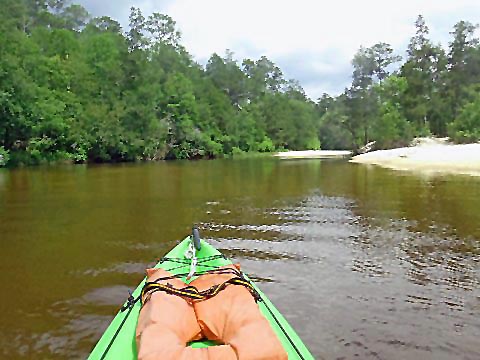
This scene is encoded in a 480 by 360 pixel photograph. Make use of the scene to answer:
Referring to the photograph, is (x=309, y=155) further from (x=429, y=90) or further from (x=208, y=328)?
(x=208, y=328)

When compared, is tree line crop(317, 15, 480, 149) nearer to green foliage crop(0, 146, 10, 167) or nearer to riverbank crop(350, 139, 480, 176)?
riverbank crop(350, 139, 480, 176)

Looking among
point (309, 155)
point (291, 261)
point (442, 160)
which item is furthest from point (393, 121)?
point (291, 261)

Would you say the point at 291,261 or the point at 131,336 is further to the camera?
the point at 291,261

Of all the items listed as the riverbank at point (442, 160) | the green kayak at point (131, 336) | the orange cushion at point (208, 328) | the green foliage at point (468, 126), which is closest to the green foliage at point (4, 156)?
the riverbank at point (442, 160)

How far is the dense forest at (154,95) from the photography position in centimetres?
4116

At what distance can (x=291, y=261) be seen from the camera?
28.7ft

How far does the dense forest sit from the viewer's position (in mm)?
41156

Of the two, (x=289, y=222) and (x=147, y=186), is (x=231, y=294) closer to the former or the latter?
(x=289, y=222)

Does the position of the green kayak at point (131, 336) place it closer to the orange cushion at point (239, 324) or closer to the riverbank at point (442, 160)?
the orange cushion at point (239, 324)

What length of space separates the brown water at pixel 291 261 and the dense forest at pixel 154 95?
2574cm

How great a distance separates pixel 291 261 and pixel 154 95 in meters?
47.1

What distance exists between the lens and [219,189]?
20.4 meters

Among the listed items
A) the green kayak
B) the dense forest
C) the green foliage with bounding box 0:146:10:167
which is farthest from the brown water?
the dense forest

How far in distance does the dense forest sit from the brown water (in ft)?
84.4
